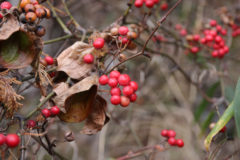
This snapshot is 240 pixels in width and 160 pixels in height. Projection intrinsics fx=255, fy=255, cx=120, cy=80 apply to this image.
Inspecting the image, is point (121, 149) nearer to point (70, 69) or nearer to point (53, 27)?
point (53, 27)

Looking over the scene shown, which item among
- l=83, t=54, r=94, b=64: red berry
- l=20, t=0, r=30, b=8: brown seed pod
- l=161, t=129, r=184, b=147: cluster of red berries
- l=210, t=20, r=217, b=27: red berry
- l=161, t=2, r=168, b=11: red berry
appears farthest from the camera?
l=161, t=2, r=168, b=11: red berry

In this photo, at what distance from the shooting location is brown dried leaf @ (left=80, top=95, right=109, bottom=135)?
44.6 inches

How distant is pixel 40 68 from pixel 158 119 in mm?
2472

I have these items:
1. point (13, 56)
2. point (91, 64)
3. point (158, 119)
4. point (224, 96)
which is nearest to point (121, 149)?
point (158, 119)

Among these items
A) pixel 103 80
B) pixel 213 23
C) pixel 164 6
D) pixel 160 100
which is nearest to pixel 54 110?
pixel 103 80

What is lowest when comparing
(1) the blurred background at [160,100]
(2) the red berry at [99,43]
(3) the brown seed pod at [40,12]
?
(1) the blurred background at [160,100]

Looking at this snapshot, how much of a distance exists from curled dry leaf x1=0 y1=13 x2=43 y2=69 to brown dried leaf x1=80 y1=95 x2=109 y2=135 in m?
0.34

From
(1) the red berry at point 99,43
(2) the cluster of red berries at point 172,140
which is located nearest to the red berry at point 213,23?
→ (2) the cluster of red berries at point 172,140

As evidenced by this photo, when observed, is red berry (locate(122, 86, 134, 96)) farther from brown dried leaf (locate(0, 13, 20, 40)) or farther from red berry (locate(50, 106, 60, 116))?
brown dried leaf (locate(0, 13, 20, 40))

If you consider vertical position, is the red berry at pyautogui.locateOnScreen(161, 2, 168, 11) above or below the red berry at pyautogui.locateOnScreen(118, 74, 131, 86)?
above

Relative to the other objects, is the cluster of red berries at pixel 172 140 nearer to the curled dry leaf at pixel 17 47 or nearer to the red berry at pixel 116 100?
the red berry at pixel 116 100

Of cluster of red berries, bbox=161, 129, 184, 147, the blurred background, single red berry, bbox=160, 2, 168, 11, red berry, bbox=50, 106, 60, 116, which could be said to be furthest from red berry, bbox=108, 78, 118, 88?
single red berry, bbox=160, 2, 168, 11

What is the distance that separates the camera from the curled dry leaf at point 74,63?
3.71 ft

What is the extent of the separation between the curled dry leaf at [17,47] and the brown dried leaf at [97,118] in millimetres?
337
